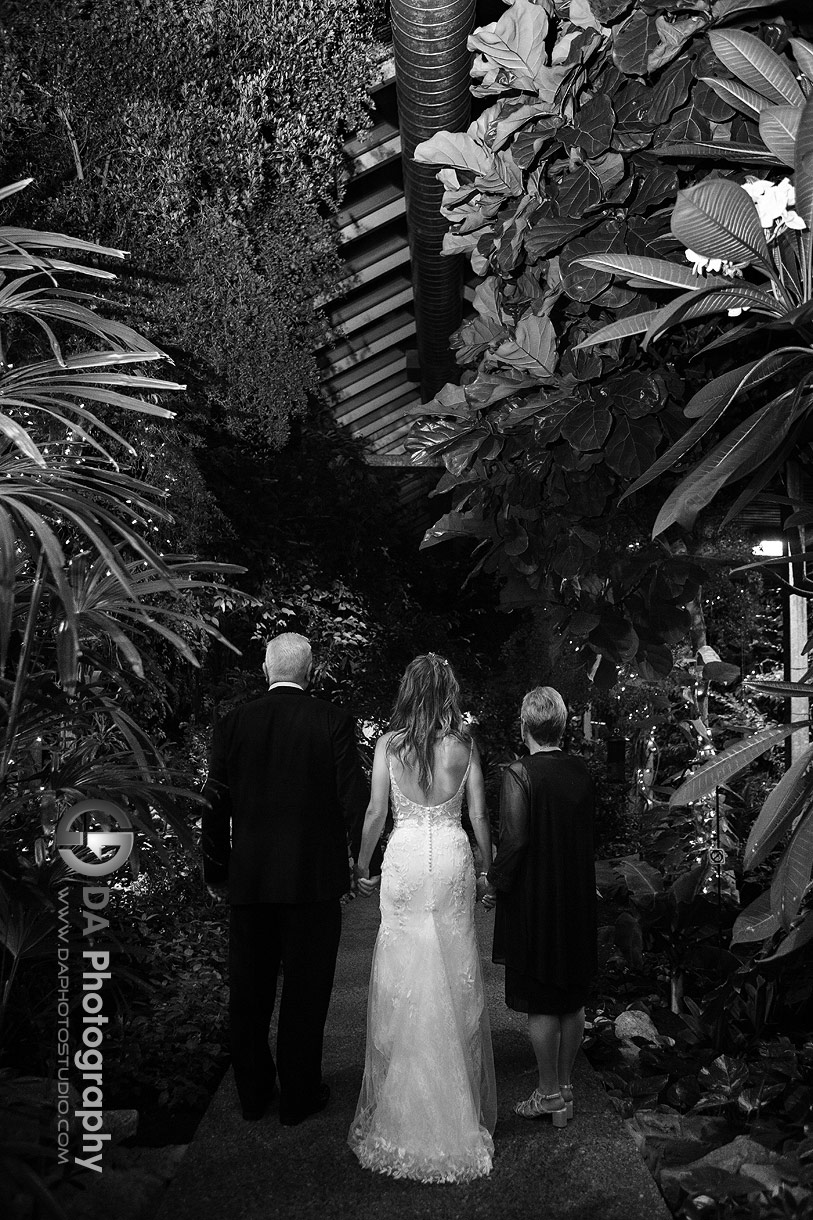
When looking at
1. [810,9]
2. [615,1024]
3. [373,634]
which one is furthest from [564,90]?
[373,634]

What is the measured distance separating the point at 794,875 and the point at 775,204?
1285 mm

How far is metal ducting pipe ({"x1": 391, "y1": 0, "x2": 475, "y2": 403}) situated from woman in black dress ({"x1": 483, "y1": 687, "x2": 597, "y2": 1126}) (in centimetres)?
172

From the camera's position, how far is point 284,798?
337cm

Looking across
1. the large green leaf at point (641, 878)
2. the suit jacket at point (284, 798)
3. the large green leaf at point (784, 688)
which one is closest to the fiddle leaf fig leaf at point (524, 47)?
the large green leaf at point (784, 688)

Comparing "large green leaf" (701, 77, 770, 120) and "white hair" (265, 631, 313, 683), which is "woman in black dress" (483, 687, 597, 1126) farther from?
"large green leaf" (701, 77, 770, 120)

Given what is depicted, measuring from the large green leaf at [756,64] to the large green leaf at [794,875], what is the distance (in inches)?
53.9

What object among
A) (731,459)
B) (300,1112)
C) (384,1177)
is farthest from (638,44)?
(300,1112)

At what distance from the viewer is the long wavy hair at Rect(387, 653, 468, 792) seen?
324 cm

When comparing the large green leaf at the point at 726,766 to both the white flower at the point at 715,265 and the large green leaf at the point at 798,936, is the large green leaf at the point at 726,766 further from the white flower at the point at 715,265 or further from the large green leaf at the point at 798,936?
the white flower at the point at 715,265

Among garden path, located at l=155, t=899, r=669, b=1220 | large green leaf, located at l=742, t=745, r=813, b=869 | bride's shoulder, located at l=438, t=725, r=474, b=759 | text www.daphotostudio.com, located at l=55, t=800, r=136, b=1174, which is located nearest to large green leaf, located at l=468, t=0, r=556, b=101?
large green leaf, located at l=742, t=745, r=813, b=869

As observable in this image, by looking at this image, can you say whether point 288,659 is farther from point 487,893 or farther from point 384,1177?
point 384,1177

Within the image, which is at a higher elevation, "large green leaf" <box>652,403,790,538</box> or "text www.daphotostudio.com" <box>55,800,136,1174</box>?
"large green leaf" <box>652,403,790,538</box>

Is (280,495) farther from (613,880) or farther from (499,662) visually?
(499,662)

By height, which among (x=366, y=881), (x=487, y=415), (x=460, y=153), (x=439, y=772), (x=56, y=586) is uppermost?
(x=460, y=153)
